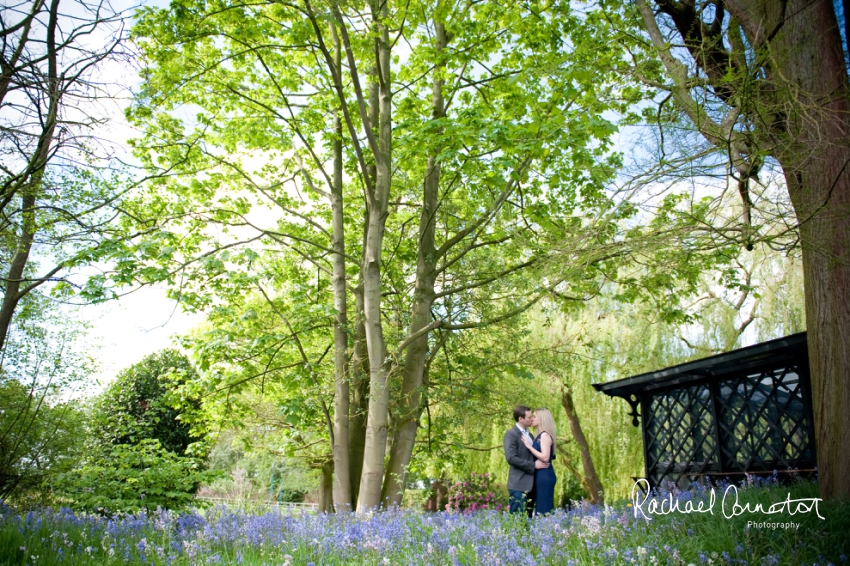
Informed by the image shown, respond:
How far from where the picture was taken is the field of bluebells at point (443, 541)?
338cm

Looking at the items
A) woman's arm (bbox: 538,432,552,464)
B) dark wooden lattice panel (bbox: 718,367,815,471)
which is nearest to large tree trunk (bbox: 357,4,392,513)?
woman's arm (bbox: 538,432,552,464)

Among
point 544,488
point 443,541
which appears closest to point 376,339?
point 544,488

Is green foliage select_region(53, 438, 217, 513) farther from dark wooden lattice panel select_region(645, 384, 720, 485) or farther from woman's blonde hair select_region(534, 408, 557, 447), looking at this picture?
dark wooden lattice panel select_region(645, 384, 720, 485)

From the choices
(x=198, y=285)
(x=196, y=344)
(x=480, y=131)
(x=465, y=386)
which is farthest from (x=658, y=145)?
(x=198, y=285)

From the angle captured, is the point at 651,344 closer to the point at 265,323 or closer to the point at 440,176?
the point at 440,176

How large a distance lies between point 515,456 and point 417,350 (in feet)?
9.62

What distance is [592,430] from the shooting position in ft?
52.0

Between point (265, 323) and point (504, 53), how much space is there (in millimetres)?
6453

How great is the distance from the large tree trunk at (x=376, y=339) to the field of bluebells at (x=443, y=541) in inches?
104

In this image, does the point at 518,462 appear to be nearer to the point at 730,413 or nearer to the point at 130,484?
the point at 730,413

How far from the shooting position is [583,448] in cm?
1580

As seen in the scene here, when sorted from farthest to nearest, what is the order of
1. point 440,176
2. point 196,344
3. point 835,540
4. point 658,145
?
point 440,176
point 196,344
point 658,145
point 835,540

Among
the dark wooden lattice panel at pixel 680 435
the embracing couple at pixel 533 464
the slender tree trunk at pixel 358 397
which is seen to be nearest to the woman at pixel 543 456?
the embracing couple at pixel 533 464

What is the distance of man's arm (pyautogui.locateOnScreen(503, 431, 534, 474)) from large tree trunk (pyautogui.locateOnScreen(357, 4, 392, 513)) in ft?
6.50
